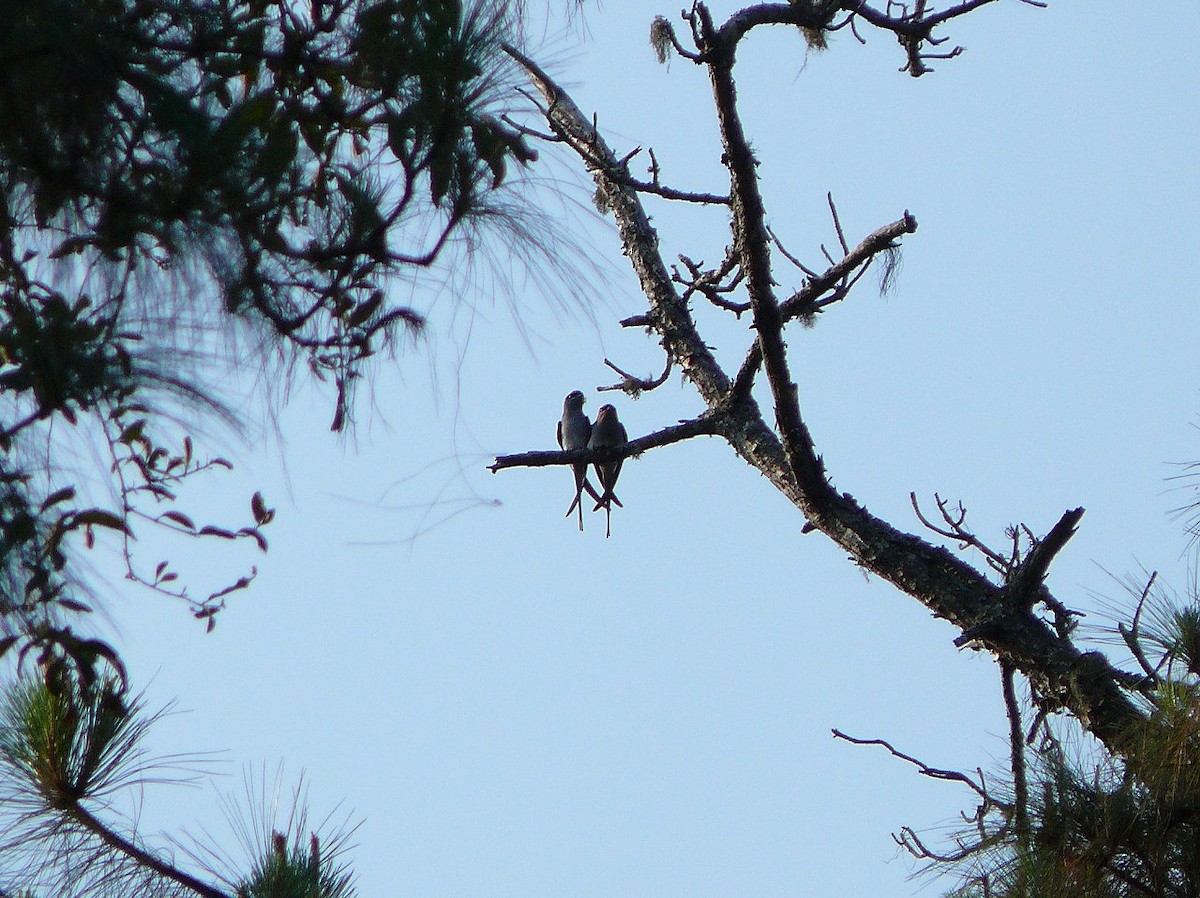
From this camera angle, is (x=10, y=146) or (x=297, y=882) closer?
(x=10, y=146)

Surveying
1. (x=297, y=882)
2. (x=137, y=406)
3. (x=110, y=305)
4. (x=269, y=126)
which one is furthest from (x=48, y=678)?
(x=297, y=882)

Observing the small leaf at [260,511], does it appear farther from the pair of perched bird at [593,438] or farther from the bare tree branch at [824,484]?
the pair of perched bird at [593,438]

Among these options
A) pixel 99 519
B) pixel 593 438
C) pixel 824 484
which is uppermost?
pixel 593 438

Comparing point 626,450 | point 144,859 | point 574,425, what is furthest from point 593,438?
point 144,859

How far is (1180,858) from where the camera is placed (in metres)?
2.70

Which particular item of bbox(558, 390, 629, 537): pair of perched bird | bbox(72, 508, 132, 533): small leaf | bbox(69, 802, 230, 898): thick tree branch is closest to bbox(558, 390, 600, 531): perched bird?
bbox(558, 390, 629, 537): pair of perched bird

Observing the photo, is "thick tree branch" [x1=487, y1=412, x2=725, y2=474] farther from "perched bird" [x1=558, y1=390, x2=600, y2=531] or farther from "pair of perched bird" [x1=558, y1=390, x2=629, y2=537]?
"perched bird" [x1=558, y1=390, x2=600, y2=531]

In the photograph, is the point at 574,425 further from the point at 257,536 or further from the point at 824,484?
the point at 257,536

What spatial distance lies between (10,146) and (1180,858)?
2.56m

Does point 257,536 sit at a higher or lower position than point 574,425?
lower

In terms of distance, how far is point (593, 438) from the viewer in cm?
755

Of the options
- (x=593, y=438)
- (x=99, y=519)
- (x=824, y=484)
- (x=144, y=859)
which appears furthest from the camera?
(x=593, y=438)

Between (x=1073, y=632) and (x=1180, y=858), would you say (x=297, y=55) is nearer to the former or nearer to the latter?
(x=1180, y=858)

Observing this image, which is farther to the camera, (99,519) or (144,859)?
(144,859)
